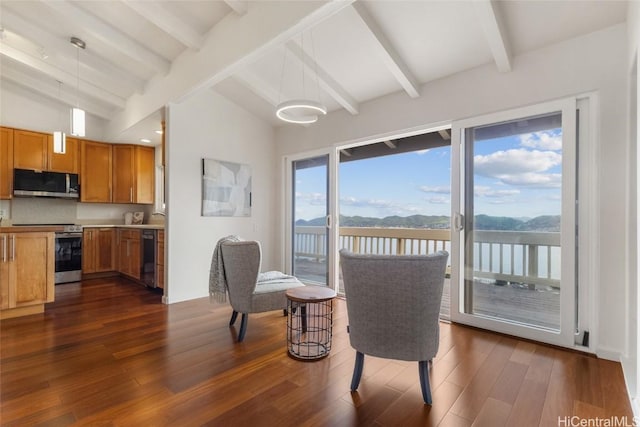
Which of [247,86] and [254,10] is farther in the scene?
[247,86]

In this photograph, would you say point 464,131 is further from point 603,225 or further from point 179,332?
point 179,332

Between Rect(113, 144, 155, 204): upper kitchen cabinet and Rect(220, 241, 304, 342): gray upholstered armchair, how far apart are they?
12.6 feet

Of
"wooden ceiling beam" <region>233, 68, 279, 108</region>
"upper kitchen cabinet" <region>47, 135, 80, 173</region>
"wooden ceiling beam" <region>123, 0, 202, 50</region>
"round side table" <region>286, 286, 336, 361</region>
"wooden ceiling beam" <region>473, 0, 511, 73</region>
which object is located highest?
"wooden ceiling beam" <region>123, 0, 202, 50</region>

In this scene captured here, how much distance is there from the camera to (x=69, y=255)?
15.7ft

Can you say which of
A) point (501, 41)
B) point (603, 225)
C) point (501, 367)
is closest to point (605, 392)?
point (501, 367)

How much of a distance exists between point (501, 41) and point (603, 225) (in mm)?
1662

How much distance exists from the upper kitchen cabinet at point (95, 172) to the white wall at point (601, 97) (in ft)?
18.4

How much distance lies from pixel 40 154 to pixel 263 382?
5.34m

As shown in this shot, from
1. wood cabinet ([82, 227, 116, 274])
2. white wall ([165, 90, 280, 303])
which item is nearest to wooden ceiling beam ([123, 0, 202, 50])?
white wall ([165, 90, 280, 303])

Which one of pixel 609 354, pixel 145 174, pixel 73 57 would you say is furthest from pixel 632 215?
pixel 145 174

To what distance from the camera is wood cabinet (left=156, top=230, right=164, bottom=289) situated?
4156 millimetres

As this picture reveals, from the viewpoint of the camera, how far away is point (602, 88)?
2.39m

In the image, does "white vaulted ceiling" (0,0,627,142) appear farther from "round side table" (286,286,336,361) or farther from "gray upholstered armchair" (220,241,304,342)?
"round side table" (286,286,336,361)

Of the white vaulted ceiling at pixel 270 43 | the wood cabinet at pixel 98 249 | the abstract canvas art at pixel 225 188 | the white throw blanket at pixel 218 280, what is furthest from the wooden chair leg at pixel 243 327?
the wood cabinet at pixel 98 249
